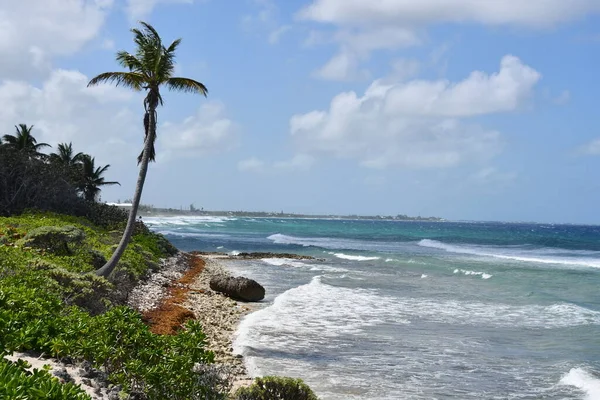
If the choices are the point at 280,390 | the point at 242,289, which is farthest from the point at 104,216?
the point at 280,390

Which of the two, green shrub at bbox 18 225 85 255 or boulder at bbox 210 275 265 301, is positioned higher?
green shrub at bbox 18 225 85 255

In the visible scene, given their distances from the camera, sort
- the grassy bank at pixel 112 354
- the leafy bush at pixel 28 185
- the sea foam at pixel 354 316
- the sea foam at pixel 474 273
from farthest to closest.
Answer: the sea foam at pixel 474 273
the leafy bush at pixel 28 185
the sea foam at pixel 354 316
the grassy bank at pixel 112 354

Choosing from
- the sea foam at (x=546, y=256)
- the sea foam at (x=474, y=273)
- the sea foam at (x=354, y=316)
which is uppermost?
the sea foam at (x=546, y=256)

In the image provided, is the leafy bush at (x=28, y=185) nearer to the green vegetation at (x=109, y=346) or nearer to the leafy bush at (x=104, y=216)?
the leafy bush at (x=104, y=216)

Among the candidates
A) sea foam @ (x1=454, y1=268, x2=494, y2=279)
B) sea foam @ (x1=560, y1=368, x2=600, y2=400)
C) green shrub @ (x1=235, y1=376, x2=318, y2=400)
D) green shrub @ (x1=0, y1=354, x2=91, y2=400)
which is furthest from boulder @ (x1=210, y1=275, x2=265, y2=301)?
sea foam @ (x1=454, y1=268, x2=494, y2=279)

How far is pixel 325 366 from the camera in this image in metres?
12.4

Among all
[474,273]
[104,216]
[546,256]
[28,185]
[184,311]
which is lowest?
[184,311]

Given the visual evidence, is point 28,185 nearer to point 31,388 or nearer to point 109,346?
point 109,346

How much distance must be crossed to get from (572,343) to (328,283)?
13761 mm

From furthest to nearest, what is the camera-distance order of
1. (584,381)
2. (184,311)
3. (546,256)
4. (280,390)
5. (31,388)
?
(546,256)
(184,311)
(584,381)
(280,390)
(31,388)

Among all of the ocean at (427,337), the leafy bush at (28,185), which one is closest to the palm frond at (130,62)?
the ocean at (427,337)

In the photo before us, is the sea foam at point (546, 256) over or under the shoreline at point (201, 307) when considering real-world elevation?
over

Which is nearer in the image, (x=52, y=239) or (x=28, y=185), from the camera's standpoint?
(x=52, y=239)

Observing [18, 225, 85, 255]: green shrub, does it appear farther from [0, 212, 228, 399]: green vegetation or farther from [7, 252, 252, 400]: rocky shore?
[0, 212, 228, 399]: green vegetation
